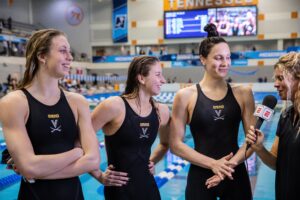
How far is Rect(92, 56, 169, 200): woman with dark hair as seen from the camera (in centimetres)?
252

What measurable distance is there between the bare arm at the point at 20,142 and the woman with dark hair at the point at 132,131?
0.60 meters

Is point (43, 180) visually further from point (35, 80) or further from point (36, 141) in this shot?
point (35, 80)

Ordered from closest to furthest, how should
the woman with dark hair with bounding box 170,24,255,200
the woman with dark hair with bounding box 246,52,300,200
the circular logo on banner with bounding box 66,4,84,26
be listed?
A: the woman with dark hair with bounding box 246,52,300,200 < the woman with dark hair with bounding box 170,24,255,200 < the circular logo on banner with bounding box 66,4,84,26

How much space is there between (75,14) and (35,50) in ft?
89.2

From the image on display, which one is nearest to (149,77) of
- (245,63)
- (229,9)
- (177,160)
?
(177,160)

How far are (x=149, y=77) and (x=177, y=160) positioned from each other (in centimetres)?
462

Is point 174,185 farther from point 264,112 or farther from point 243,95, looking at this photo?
point 264,112

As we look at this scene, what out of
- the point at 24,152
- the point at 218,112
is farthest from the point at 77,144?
the point at 218,112

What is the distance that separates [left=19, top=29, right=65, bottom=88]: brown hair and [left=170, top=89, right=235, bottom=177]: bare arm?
3.52ft

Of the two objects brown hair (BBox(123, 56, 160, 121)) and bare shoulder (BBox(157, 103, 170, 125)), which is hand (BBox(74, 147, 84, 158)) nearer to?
brown hair (BBox(123, 56, 160, 121))

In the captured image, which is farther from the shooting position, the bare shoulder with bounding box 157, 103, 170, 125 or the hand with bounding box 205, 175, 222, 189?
the bare shoulder with bounding box 157, 103, 170, 125

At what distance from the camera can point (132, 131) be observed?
2.51 meters

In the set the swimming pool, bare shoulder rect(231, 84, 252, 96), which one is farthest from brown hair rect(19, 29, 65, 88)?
the swimming pool

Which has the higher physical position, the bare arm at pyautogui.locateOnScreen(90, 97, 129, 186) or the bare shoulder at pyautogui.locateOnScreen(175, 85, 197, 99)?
the bare shoulder at pyautogui.locateOnScreen(175, 85, 197, 99)
